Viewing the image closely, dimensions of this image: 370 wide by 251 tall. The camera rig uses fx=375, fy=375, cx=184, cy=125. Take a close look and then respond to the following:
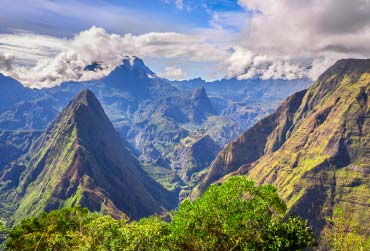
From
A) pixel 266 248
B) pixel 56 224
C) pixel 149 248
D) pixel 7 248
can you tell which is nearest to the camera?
pixel 266 248

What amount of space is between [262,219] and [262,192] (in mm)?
5704

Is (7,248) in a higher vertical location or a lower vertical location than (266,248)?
lower

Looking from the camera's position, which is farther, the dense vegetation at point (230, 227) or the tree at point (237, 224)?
the dense vegetation at point (230, 227)

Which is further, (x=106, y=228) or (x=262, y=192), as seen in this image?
(x=106, y=228)

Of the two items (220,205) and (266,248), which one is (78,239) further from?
(266,248)

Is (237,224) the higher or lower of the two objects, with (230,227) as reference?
higher

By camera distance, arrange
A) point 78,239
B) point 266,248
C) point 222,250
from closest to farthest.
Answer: point 266,248 < point 222,250 < point 78,239

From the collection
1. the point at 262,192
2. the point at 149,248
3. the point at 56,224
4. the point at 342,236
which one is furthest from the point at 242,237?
the point at 56,224

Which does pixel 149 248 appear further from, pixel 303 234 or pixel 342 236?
pixel 342 236

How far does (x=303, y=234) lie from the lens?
61.6m

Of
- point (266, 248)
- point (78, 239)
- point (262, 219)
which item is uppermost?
point (262, 219)

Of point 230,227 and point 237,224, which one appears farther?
point 230,227

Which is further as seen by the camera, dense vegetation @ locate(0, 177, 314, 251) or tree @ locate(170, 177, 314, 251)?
dense vegetation @ locate(0, 177, 314, 251)

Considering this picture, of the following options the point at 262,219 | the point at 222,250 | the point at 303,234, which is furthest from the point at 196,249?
the point at 303,234
